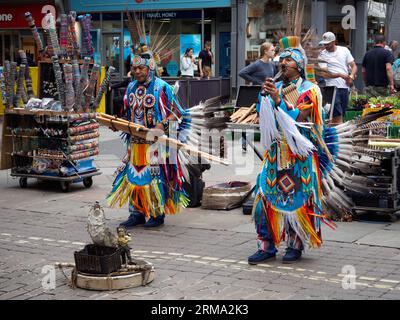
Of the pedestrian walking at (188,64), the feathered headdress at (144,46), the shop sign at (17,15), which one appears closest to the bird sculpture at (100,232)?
the feathered headdress at (144,46)

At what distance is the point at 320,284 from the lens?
6219 mm

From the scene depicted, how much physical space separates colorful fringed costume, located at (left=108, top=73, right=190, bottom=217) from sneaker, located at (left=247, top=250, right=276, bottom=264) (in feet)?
5.92

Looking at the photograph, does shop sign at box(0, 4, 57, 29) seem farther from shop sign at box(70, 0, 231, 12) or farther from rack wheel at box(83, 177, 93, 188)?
rack wheel at box(83, 177, 93, 188)

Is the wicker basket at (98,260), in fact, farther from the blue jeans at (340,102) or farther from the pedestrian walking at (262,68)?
the pedestrian walking at (262,68)

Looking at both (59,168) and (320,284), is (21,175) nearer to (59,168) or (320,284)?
(59,168)

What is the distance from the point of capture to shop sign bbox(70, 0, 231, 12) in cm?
2433

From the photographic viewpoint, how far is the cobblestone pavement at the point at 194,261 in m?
6.00

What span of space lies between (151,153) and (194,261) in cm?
175

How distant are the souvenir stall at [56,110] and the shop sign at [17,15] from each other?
17212 mm

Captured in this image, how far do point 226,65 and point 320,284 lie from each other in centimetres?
1937

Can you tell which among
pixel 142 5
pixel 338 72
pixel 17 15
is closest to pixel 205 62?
pixel 142 5

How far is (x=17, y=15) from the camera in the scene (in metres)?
28.1

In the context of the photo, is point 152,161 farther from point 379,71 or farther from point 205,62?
point 205,62

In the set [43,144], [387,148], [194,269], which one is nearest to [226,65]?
[43,144]
